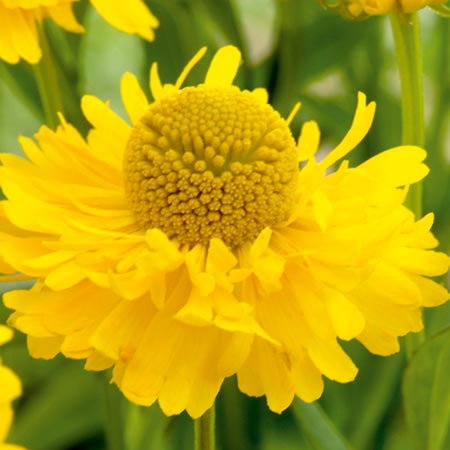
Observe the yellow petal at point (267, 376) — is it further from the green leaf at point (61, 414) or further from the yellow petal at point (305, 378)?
the green leaf at point (61, 414)

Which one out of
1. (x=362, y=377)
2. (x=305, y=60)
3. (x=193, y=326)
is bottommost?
(x=362, y=377)

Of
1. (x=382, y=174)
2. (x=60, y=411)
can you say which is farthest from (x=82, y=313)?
(x=60, y=411)

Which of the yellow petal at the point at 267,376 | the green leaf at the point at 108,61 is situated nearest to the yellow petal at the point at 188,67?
the yellow petal at the point at 267,376

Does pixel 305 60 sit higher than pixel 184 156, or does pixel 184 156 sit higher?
pixel 184 156

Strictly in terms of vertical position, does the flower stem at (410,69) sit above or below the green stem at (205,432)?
above

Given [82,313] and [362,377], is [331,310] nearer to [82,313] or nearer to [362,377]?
[82,313]

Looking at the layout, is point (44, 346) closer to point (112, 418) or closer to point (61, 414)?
point (112, 418)

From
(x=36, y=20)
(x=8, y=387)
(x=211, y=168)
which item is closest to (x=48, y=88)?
(x=36, y=20)
